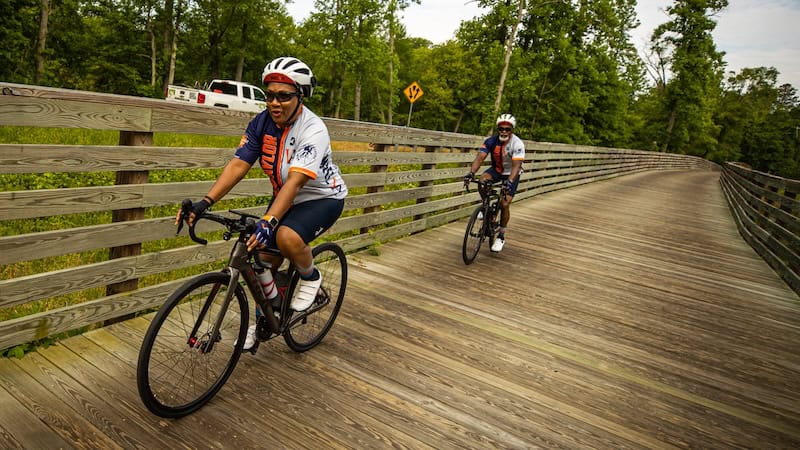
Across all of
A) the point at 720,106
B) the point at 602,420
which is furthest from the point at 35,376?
the point at 720,106

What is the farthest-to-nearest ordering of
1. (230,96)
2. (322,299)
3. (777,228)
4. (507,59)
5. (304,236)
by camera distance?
(507,59) < (230,96) < (777,228) < (322,299) < (304,236)

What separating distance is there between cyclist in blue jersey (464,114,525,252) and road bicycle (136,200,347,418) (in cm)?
427

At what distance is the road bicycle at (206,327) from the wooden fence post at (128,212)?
95 centimetres

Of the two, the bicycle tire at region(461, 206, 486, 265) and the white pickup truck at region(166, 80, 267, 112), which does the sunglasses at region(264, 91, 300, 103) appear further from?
the white pickup truck at region(166, 80, 267, 112)

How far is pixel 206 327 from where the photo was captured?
2.96 meters

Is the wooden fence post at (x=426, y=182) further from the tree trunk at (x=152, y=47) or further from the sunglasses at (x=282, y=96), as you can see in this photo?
the tree trunk at (x=152, y=47)

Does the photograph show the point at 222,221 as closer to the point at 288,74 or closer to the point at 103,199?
the point at 288,74

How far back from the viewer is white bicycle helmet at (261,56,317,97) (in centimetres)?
296

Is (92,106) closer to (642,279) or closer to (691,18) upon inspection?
(642,279)

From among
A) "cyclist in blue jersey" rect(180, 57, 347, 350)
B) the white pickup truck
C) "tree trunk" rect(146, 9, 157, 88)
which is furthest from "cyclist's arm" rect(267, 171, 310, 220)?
"tree trunk" rect(146, 9, 157, 88)

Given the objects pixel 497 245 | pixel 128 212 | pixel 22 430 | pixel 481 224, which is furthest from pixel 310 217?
pixel 497 245

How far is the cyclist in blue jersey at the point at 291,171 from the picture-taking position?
2953mm

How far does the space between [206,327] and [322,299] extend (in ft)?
3.64

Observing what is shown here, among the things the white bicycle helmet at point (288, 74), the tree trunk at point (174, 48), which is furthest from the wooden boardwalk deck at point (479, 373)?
the tree trunk at point (174, 48)
